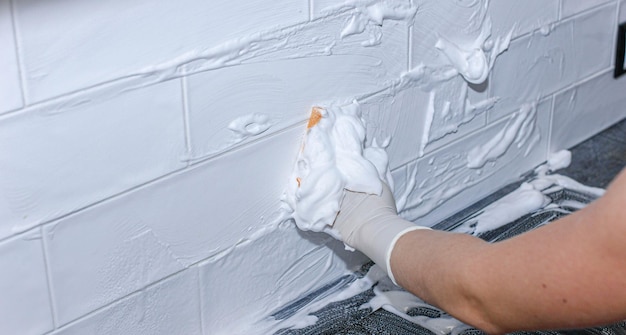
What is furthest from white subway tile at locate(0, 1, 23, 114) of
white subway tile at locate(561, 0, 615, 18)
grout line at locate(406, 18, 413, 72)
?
white subway tile at locate(561, 0, 615, 18)

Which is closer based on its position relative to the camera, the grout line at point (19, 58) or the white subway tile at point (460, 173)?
the grout line at point (19, 58)

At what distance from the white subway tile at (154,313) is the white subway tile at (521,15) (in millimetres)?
751

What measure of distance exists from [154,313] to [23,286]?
227 millimetres

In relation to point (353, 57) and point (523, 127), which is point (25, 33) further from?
point (523, 127)

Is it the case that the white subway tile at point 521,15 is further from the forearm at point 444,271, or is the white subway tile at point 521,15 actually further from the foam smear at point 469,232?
the forearm at point 444,271

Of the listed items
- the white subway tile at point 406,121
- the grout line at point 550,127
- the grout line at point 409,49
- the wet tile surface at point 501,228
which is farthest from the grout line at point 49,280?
the grout line at point 550,127

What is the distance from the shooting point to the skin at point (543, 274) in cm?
80

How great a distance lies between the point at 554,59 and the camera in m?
1.75

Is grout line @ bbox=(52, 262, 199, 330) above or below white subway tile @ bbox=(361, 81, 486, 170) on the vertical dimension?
below

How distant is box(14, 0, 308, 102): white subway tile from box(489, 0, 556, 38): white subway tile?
587mm

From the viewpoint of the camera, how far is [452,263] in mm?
979

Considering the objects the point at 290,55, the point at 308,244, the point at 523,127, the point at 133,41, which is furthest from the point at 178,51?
the point at 523,127

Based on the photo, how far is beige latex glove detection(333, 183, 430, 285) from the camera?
1181 millimetres

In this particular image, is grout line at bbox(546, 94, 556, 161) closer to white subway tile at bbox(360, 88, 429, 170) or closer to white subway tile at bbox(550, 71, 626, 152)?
white subway tile at bbox(550, 71, 626, 152)
